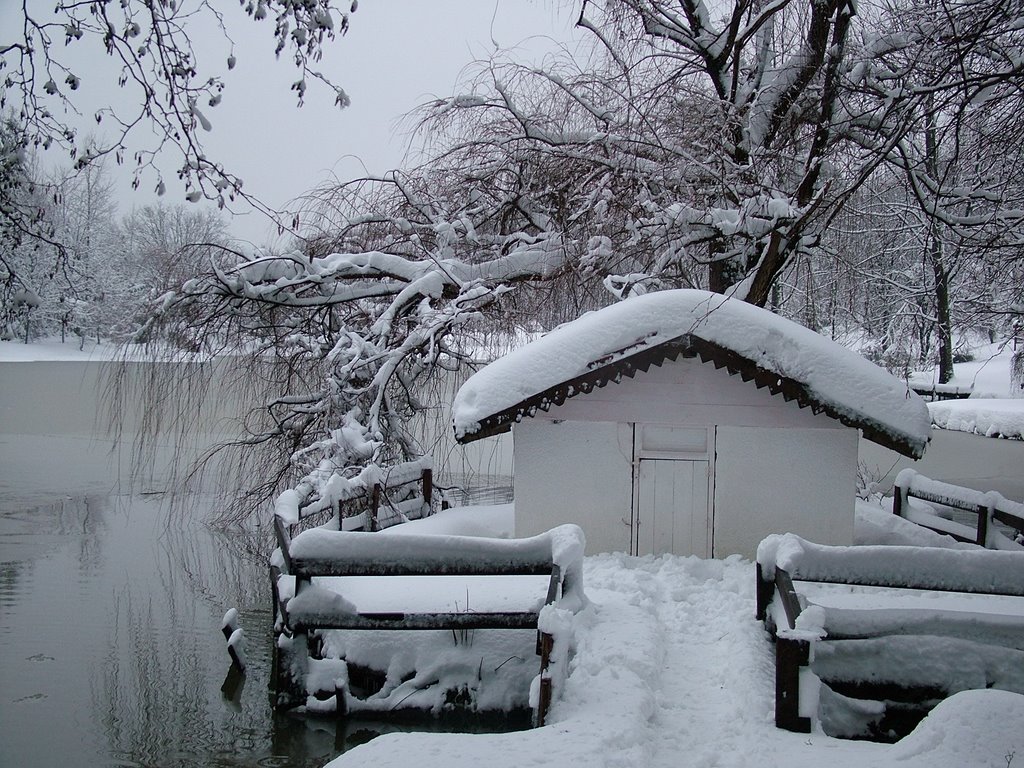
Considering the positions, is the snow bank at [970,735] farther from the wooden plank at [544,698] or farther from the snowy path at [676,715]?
the wooden plank at [544,698]

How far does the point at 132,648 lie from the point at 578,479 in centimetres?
722

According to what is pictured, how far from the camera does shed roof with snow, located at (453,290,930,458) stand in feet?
30.1

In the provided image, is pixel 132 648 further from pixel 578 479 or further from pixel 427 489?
pixel 578 479

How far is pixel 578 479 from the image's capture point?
9.93 meters

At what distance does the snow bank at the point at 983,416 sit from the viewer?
107 feet

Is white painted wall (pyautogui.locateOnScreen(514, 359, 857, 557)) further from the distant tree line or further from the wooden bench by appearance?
the wooden bench

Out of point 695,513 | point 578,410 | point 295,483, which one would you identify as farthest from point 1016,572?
point 295,483

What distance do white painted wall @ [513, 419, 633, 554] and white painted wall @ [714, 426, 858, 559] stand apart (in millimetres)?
1210

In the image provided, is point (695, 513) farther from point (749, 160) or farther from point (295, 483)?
point (295, 483)

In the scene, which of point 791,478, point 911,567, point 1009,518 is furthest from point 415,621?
point 1009,518

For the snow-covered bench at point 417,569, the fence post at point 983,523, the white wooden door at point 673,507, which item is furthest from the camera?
the fence post at point 983,523

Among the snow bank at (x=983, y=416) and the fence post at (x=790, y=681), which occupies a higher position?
the snow bank at (x=983, y=416)

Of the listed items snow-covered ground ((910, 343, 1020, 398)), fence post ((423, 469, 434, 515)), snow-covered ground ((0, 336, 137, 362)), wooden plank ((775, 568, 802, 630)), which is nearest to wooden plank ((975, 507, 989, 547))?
wooden plank ((775, 568, 802, 630))

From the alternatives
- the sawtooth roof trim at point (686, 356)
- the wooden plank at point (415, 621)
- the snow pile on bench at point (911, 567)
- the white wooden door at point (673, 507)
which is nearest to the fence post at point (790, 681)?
the snow pile on bench at point (911, 567)
